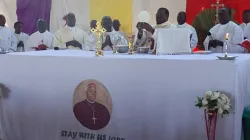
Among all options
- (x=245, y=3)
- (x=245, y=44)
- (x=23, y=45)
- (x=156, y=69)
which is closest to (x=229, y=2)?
(x=245, y=3)

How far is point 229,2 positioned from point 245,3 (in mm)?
335

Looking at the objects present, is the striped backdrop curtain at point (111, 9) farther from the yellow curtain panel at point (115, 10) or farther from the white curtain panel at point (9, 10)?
the white curtain panel at point (9, 10)

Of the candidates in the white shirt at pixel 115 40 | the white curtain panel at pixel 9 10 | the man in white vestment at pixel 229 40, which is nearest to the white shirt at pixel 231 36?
the man in white vestment at pixel 229 40

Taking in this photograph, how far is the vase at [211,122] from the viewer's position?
11.0 feet

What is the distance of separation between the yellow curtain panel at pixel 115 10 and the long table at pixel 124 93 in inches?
170

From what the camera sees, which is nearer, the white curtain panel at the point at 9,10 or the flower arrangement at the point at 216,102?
the flower arrangement at the point at 216,102

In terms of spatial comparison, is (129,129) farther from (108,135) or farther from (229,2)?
(229,2)

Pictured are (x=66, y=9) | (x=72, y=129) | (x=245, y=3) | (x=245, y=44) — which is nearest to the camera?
(x=72, y=129)

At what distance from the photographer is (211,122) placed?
340 centimetres

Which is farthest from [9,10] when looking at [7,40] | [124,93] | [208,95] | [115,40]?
[208,95]

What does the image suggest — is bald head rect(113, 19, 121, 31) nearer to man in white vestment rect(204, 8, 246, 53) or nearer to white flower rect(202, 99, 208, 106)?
man in white vestment rect(204, 8, 246, 53)

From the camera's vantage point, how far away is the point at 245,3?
26.0 ft

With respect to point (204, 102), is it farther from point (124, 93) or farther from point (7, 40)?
point (7, 40)

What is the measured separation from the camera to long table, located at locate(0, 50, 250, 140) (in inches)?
136
